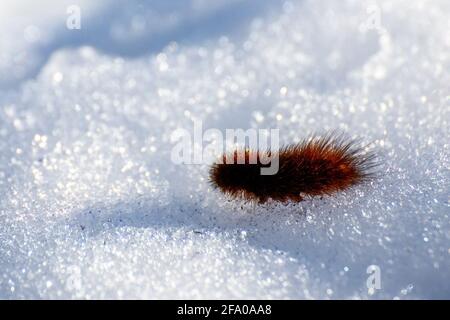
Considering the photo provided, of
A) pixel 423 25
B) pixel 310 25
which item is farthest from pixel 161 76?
pixel 423 25

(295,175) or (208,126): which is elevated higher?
(208,126)

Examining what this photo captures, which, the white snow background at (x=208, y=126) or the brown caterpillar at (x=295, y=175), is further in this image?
the brown caterpillar at (x=295, y=175)

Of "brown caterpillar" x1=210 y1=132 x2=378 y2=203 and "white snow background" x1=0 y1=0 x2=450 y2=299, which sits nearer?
"white snow background" x1=0 y1=0 x2=450 y2=299

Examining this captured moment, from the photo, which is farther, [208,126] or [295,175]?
[208,126]
